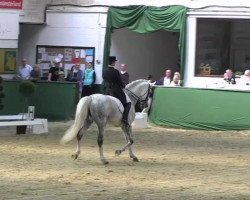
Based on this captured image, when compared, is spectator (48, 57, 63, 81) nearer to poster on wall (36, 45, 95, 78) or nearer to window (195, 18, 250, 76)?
poster on wall (36, 45, 95, 78)

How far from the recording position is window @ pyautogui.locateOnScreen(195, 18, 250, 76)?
90.2 ft

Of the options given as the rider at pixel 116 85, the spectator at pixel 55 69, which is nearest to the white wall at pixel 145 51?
the spectator at pixel 55 69

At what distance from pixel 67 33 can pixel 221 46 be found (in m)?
6.58

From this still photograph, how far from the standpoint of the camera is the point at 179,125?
22922 millimetres

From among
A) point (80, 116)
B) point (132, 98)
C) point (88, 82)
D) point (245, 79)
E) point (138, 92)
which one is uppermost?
point (245, 79)

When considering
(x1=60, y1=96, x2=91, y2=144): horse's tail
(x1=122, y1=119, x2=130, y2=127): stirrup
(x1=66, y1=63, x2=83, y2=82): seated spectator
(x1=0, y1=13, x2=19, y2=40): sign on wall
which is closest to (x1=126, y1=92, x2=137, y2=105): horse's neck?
(x1=122, y1=119, x2=130, y2=127): stirrup

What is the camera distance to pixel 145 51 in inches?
1218

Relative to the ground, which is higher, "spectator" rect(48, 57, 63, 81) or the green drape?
the green drape

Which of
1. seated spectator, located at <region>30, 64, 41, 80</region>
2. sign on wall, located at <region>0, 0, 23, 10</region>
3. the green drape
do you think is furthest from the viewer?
seated spectator, located at <region>30, 64, 41, 80</region>

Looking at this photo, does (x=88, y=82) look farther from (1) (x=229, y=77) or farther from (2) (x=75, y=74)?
(1) (x=229, y=77)

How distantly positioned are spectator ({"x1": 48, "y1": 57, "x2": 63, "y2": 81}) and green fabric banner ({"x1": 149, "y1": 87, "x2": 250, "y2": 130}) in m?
6.14

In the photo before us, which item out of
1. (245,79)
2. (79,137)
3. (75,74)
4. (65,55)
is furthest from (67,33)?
(79,137)

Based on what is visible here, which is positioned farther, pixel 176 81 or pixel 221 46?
pixel 221 46

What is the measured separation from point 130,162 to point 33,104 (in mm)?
9213
